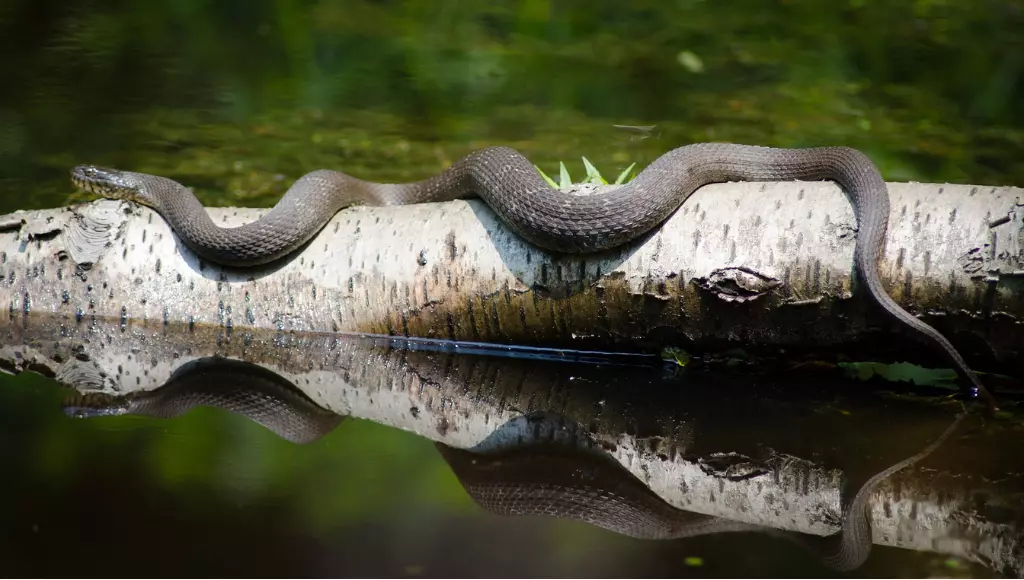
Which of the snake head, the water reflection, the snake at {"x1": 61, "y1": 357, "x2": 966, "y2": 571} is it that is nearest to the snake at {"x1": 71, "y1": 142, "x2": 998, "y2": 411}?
the snake head

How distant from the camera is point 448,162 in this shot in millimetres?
7109

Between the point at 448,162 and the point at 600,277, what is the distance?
9.54ft

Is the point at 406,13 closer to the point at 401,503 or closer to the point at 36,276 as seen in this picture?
the point at 36,276

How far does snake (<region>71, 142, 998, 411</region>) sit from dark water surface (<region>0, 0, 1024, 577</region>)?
0.54m

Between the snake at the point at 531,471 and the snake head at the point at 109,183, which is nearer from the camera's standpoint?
the snake at the point at 531,471

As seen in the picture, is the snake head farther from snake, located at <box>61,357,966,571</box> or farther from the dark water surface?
snake, located at <box>61,357,966,571</box>

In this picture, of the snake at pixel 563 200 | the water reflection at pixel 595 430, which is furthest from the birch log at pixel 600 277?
the water reflection at pixel 595 430

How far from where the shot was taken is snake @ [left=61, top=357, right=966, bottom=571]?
2.87 metres

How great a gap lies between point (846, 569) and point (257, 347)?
3.09 m

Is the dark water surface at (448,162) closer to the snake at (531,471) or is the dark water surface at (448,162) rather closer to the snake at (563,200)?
the snake at (531,471)

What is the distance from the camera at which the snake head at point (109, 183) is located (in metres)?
5.38

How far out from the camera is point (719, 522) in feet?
9.62

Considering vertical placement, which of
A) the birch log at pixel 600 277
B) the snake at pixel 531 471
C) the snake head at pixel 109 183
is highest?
the snake head at pixel 109 183

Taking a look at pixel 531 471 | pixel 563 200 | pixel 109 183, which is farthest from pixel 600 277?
pixel 109 183
